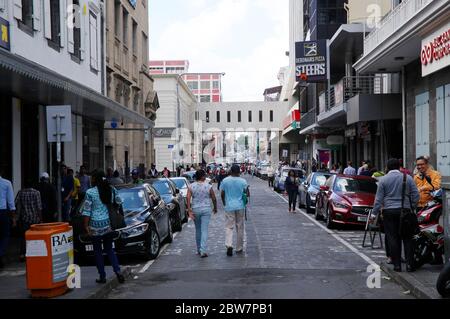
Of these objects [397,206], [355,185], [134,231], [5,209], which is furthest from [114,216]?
[355,185]

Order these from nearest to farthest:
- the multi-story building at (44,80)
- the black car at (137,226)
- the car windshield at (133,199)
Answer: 1. the black car at (137,226)
2. the car windshield at (133,199)
3. the multi-story building at (44,80)

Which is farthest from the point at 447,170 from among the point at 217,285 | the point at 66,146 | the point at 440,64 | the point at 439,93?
the point at 66,146

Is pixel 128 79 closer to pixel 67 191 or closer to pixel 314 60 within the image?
pixel 314 60

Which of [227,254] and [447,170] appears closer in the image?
[227,254]

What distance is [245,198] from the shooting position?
12211 millimetres

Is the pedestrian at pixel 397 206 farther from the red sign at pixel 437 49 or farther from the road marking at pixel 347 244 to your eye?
the red sign at pixel 437 49

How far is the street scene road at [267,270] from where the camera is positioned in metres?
8.60

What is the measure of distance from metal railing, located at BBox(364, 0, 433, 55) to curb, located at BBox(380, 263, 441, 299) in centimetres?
800

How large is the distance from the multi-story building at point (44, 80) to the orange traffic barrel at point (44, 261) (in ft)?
14.6

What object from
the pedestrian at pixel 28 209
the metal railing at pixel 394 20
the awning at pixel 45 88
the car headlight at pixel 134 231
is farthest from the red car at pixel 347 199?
the pedestrian at pixel 28 209

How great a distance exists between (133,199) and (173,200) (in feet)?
13.5

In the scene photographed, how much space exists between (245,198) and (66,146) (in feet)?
40.3

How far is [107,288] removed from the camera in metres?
8.85

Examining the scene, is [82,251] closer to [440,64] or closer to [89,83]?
[440,64]
